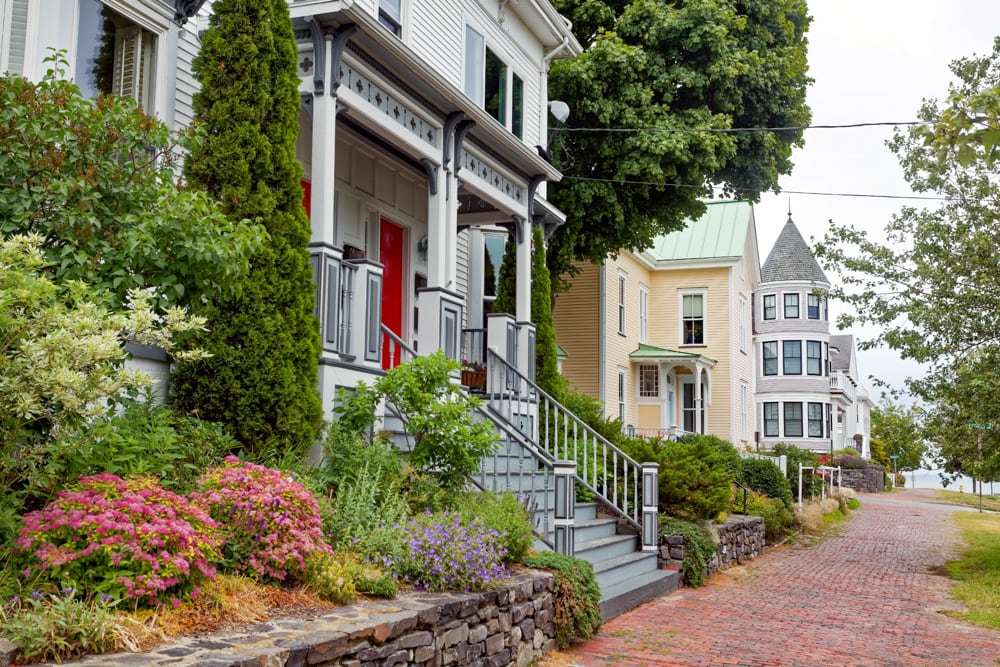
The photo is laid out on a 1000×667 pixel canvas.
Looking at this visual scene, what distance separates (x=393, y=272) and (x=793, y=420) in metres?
31.2

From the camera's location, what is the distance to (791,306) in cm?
4162

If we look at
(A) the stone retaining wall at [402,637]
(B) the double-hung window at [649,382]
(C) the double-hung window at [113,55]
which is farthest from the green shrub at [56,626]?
(B) the double-hung window at [649,382]

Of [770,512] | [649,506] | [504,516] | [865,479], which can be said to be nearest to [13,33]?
[504,516]

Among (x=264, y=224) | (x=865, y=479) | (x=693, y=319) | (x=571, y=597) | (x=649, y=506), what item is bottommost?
(x=865, y=479)

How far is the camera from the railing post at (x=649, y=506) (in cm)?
1139

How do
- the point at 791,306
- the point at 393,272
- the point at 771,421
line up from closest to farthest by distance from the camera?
1. the point at 393,272
2. the point at 791,306
3. the point at 771,421

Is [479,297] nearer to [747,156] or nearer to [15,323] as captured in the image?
[747,156]

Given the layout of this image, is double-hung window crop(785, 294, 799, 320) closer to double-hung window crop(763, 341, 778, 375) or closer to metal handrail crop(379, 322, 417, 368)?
double-hung window crop(763, 341, 778, 375)

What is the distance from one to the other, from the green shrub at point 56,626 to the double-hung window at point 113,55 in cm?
551

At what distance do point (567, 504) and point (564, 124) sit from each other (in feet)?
39.8

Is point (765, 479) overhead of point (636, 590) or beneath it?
overhead

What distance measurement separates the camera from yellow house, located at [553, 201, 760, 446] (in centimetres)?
2812

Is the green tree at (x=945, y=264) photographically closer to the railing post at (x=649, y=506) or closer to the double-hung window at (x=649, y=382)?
the railing post at (x=649, y=506)

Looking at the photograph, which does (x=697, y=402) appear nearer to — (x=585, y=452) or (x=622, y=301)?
(x=622, y=301)
